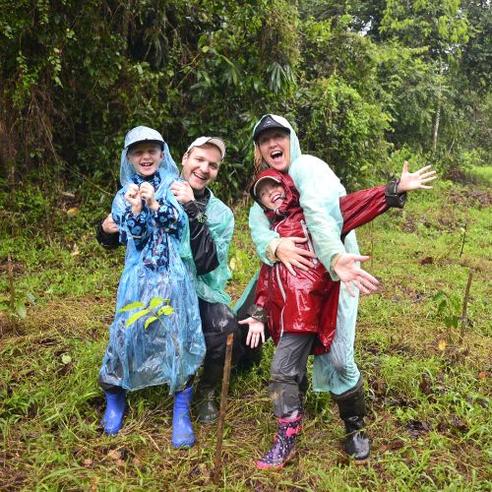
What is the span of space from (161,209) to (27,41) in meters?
3.42

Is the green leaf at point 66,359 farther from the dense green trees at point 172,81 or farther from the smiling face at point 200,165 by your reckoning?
the dense green trees at point 172,81

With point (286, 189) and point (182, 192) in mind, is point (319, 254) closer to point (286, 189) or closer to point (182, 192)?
point (286, 189)

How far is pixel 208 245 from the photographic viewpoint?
8.31 ft

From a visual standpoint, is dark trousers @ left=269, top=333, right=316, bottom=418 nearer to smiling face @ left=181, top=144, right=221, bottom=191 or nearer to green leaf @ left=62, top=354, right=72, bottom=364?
smiling face @ left=181, top=144, right=221, bottom=191

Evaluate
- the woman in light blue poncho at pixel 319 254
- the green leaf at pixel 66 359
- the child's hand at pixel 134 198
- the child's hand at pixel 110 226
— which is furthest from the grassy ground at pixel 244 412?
the child's hand at pixel 134 198

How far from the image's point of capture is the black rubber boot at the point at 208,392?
2.72 metres

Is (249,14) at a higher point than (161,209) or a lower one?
higher

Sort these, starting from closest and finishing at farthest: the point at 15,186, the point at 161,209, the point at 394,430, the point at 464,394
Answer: the point at 161,209
the point at 394,430
the point at 464,394
the point at 15,186

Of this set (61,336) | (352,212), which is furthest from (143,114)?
(352,212)

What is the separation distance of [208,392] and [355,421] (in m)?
0.79

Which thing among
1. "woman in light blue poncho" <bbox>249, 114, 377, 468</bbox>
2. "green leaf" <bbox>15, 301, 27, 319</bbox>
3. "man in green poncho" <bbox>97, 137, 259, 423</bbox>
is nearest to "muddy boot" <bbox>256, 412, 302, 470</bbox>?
"woman in light blue poncho" <bbox>249, 114, 377, 468</bbox>

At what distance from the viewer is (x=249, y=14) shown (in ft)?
18.3

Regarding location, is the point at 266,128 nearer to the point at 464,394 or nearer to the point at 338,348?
the point at 338,348

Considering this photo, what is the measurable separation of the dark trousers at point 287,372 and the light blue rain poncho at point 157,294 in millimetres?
450
